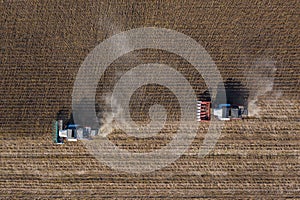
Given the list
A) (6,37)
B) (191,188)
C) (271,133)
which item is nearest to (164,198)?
(191,188)

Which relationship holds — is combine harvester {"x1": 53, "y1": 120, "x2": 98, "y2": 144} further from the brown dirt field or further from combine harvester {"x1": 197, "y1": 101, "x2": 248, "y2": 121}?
combine harvester {"x1": 197, "y1": 101, "x2": 248, "y2": 121}

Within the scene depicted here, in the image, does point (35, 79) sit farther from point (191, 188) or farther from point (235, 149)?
point (235, 149)

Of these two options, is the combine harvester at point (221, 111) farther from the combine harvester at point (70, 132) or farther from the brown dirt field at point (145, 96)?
the combine harvester at point (70, 132)

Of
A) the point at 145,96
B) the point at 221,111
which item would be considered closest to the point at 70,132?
the point at 145,96

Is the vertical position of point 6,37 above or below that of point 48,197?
above

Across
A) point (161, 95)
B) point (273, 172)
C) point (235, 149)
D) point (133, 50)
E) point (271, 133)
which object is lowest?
point (273, 172)
